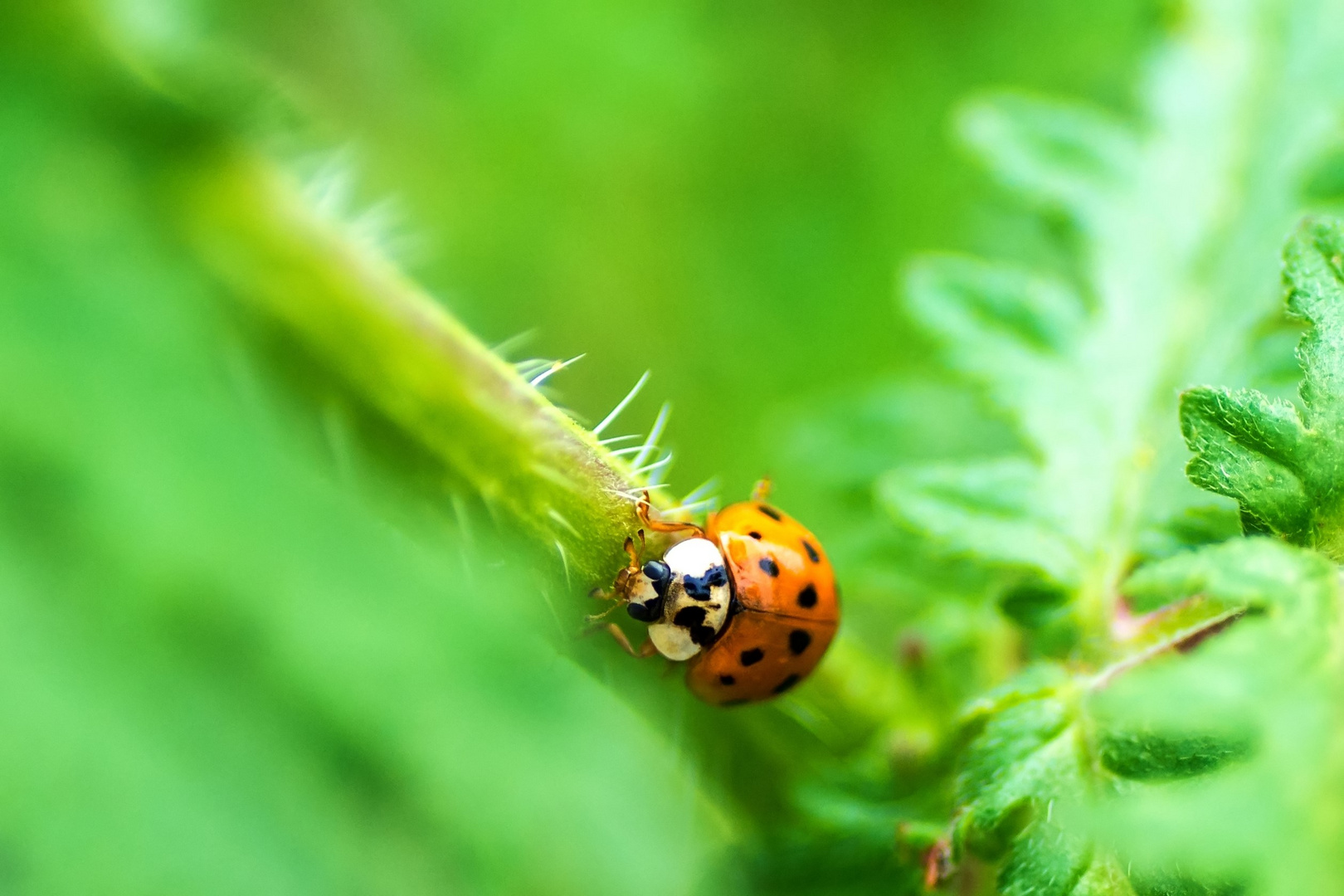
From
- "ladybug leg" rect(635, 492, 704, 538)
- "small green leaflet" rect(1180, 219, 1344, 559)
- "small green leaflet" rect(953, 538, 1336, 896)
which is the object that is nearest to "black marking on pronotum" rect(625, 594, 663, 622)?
"ladybug leg" rect(635, 492, 704, 538)

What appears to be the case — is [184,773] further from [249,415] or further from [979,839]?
[979,839]

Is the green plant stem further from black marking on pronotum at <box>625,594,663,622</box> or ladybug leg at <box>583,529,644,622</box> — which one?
black marking on pronotum at <box>625,594,663,622</box>

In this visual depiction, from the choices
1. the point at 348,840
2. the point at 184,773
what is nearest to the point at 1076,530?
the point at 348,840

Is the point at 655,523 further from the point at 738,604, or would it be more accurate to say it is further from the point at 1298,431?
the point at 1298,431

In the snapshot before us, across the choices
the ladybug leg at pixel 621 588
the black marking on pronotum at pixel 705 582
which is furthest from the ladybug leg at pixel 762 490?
the ladybug leg at pixel 621 588

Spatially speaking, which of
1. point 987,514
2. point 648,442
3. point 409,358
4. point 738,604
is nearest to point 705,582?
point 738,604

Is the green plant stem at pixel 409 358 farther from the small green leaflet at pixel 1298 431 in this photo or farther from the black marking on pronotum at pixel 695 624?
the small green leaflet at pixel 1298 431

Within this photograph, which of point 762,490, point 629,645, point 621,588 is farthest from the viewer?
point 762,490
